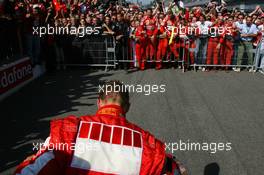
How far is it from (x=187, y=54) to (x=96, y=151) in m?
9.01

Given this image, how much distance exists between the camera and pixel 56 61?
10328 mm

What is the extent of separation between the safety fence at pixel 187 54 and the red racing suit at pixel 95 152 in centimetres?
851

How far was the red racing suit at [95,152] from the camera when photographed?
1574mm

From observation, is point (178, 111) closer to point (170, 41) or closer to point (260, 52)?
point (170, 41)

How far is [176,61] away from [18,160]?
7.11 meters

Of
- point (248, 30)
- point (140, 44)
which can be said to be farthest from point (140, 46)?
point (248, 30)

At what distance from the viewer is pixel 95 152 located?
1.64 meters

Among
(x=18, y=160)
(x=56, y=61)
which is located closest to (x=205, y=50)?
(x=56, y=61)

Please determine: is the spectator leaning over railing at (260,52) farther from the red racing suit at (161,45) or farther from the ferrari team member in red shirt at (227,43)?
the red racing suit at (161,45)

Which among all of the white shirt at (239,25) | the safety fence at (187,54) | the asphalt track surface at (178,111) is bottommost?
the asphalt track surface at (178,111)

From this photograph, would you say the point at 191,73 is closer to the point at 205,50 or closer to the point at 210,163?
the point at 205,50

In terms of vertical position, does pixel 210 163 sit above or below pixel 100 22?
below

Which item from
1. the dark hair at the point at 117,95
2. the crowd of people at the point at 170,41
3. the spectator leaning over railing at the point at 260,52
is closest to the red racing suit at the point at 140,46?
the crowd of people at the point at 170,41

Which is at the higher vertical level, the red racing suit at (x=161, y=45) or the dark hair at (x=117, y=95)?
the dark hair at (x=117, y=95)
